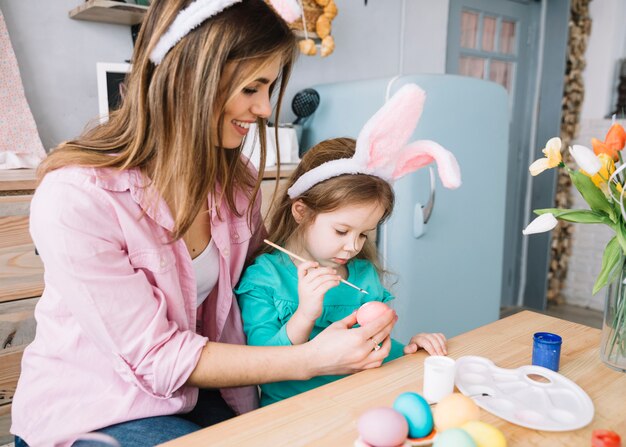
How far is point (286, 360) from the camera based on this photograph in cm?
101

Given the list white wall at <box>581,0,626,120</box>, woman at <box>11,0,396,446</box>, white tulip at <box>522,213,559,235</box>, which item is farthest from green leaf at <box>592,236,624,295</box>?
white wall at <box>581,0,626,120</box>

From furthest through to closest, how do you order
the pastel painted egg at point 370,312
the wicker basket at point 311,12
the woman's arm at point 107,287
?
the wicker basket at point 311,12
the pastel painted egg at point 370,312
the woman's arm at point 107,287

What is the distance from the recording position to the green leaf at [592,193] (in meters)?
0.97

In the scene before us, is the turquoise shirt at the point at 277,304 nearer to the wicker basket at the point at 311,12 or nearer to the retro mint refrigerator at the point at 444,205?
the retro mint refrigerator at the point at 444,205

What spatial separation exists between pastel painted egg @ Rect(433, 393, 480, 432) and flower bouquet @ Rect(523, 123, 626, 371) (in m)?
0.34

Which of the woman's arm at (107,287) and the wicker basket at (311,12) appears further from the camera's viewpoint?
the wicker basket at (311,12)

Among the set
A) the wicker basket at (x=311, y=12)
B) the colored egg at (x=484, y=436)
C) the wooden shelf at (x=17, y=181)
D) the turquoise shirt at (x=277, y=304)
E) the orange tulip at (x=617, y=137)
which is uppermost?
the wicker basket at (x=311, y=12)

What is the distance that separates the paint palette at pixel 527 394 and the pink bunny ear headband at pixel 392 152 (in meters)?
0.37

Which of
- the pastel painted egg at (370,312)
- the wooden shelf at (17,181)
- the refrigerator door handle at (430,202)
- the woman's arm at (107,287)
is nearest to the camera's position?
the woman's arm at (107,287)

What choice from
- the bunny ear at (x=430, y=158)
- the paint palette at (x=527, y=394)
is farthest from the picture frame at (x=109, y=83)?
the paint palette at (x=527, y=394)

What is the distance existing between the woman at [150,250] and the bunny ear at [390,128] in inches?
8.9

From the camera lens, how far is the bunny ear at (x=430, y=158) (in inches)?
44.4

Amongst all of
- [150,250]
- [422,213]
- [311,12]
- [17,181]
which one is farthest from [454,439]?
[311,12]

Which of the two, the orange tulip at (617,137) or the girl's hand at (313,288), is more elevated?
the orange tulip at (617,137)
